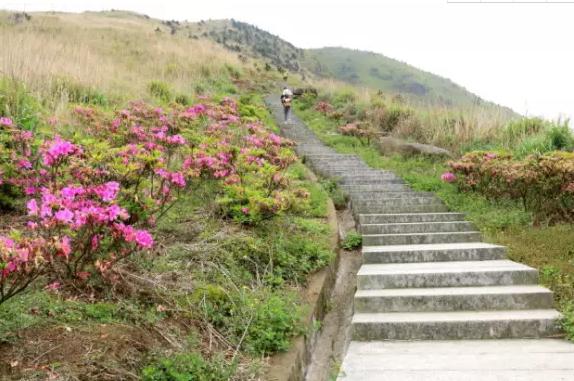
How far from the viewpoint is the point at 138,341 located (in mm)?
2846

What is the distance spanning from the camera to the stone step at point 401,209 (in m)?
7.64

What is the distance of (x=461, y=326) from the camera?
175 inches

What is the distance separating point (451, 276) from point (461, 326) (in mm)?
922

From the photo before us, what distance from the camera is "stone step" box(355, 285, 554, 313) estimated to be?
4781 mm

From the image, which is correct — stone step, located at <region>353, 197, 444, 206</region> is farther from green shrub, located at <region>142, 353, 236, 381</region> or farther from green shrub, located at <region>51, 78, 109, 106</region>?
green shrub, located at <region>142, 353, 236, 381</region>

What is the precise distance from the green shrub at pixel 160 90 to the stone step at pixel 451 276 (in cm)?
747

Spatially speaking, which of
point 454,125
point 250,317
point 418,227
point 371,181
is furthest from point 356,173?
point 250,317

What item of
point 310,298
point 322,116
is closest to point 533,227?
point 310,298

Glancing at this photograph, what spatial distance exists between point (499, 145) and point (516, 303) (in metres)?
6.12

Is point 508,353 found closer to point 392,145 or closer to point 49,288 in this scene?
point 49,288

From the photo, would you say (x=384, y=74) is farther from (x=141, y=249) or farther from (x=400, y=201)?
(x=141, y=249)

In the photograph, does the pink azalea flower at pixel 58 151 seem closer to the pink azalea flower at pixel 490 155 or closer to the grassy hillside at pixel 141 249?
the grassy hillside at pixel 141 249

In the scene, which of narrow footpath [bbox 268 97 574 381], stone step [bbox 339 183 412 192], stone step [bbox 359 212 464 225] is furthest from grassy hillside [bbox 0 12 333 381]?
stone step [bbox 339 183 412 192]

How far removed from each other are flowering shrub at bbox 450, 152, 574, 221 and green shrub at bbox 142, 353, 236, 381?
218 inches
